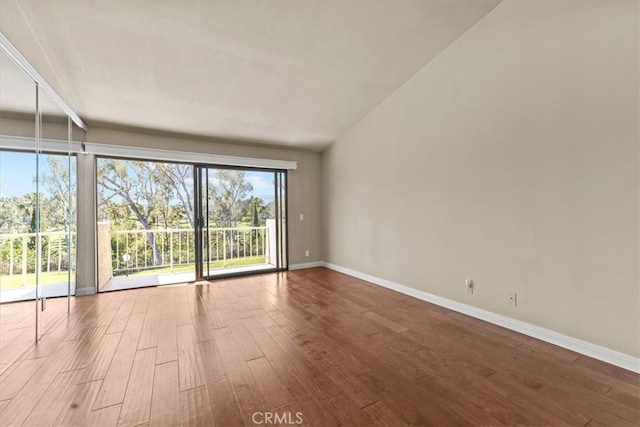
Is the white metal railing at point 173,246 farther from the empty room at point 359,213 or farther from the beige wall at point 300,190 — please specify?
the beige wall at point 300,190

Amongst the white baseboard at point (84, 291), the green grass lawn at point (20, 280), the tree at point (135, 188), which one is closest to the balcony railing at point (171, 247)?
the tree at point (135, 188)

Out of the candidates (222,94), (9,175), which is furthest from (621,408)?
(9,175)

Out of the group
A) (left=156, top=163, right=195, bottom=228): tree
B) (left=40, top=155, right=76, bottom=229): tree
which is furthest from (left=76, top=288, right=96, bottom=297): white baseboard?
(left=156, top=163, right=195, bottom=228): tree

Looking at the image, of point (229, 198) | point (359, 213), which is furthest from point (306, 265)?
point (229, 198)

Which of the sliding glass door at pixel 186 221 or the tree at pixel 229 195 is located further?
the tree at pixel 229 195

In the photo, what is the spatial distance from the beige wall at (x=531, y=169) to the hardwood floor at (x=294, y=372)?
457 millimetres

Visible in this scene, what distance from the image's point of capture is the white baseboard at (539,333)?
76.9 inches

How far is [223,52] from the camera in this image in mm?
2721

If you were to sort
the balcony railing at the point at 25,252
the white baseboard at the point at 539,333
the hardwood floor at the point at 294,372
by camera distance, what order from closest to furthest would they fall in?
the hardwood floor at the point at 294,372 < the white baseboard at the point at 539,333 < the balcony railing at the point at 25,252

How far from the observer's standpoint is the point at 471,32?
2.87m

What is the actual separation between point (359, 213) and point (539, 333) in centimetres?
279

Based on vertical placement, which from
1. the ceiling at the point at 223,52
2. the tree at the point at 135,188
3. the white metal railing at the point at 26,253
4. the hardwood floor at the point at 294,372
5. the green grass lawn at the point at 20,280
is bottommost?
the hardwood floor at the point at 294,372

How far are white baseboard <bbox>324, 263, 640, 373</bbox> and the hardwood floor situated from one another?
0.28 ft

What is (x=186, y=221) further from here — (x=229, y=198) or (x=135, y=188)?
(x=229, y=198)
